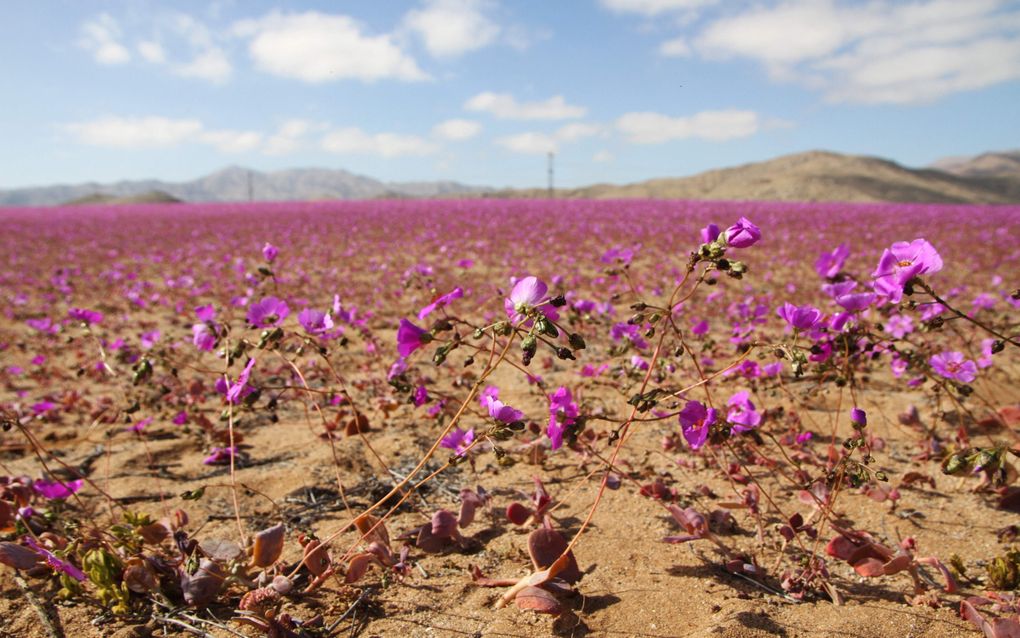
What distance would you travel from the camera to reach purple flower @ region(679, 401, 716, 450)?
1396 mm

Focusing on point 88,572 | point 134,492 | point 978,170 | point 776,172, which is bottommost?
point 134,492

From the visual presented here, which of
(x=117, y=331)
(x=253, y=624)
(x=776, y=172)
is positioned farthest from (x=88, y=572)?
(x=776, y=172)

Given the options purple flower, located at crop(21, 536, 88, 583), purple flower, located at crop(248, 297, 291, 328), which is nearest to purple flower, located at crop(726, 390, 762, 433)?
purple flower, located at crop(248, 297, 291, 328)

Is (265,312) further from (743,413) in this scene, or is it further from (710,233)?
(743,413)

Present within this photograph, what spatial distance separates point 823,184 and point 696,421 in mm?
43587

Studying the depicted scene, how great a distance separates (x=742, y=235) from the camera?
4.27 feet

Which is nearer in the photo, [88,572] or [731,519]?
[88,572]

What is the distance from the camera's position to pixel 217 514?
2088 mm

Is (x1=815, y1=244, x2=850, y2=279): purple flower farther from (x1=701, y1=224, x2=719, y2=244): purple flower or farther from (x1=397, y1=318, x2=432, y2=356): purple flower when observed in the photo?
(x1=397, y1=318, x2=432, y2=356): purple flower

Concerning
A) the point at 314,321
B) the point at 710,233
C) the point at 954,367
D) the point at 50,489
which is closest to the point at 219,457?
the point at 50,489

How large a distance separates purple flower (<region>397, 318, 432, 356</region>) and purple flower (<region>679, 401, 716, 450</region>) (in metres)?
0.66

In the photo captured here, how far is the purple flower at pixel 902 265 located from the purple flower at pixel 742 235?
1.11 feet

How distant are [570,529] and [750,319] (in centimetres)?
138

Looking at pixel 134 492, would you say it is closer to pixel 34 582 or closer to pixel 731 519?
pixel 34 582
